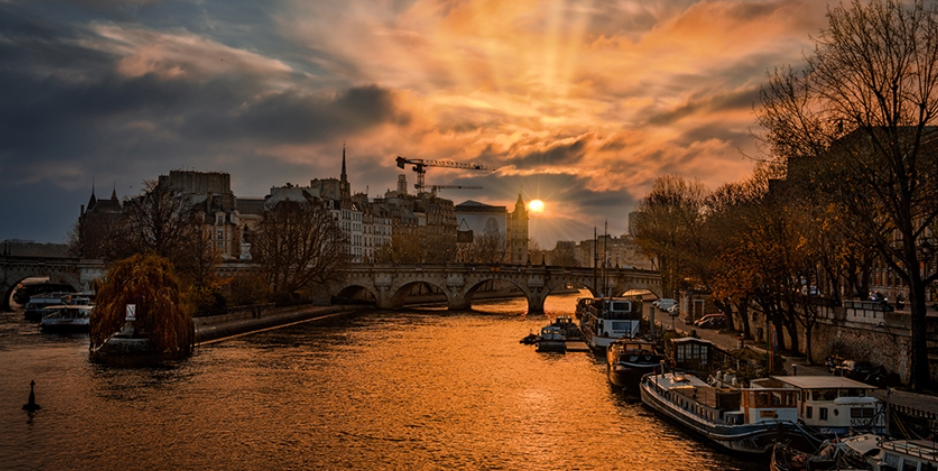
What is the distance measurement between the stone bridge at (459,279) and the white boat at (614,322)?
130ft

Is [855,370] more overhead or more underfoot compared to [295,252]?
more underfoot

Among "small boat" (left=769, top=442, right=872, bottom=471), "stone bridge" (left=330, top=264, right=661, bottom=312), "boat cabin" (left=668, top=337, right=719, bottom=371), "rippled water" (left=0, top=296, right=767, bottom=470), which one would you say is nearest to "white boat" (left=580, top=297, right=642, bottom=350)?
"rippled water" (left=0, top=296, right=767, bottom=470)

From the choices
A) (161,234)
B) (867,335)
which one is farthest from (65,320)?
(867,335)

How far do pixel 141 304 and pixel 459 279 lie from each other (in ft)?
197

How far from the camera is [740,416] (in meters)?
33.9

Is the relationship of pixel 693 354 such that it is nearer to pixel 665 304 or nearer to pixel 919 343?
pixel 919 343

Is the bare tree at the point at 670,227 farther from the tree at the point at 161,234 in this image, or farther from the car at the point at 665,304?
the tree at the point at 161,234

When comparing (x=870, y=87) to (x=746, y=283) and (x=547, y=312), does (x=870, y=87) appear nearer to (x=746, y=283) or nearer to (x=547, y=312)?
(x=746, y=283)

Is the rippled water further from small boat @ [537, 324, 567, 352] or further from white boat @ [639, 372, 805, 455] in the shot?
small boat @ [537, 324, 567, 352]

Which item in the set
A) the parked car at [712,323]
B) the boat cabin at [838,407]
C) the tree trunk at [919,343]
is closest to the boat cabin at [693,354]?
the tree trunk at [919,343]

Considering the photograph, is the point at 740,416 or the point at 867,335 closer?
the point at 740,416

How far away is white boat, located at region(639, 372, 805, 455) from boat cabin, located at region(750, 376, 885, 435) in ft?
1.58

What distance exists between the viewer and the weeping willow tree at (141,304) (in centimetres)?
5500

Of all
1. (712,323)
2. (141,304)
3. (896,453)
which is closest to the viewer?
(896,453)
